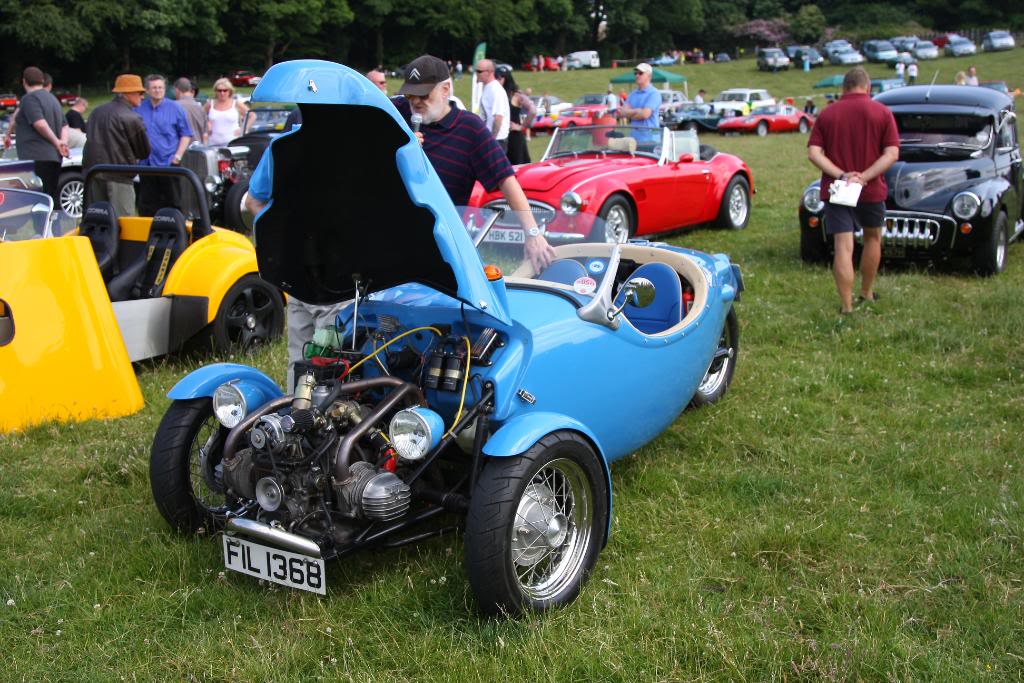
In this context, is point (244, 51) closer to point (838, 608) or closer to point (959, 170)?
Answer: point (959, 170)

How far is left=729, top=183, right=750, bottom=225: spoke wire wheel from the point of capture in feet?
40.6

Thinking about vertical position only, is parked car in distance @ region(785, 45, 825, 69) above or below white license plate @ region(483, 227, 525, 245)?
above

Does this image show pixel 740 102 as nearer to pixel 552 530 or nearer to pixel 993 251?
pixel 993 251

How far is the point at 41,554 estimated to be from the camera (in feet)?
13.7

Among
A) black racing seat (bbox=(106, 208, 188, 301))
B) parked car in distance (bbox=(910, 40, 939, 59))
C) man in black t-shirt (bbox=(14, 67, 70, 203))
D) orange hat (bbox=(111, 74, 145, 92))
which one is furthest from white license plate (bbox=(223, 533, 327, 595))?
parked car in distance (bbox=(910, 40, 939, 59))

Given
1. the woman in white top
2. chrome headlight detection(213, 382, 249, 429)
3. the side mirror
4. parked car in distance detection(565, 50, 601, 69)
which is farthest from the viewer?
parked car in distance detection(565, 50, 601, 69)

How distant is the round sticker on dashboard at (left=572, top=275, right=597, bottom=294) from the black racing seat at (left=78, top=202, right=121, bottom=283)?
4002mm

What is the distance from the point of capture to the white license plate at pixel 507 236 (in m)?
4.82

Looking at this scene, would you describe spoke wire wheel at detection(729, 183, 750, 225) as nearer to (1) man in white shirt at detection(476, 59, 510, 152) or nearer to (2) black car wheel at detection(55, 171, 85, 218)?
(1) man in white shirt at detection(476, 59, 510, 152)

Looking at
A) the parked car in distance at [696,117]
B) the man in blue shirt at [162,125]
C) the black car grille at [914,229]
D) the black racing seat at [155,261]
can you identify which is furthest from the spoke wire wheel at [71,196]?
the parked car in distance at [696,117]

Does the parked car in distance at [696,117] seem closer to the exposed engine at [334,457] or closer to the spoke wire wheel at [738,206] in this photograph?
the spoke wire wheel at [738,206]

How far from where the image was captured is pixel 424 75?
493cm

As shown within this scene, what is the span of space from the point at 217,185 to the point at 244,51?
56678 mm

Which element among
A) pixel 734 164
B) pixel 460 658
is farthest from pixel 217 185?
pixel 460 658
